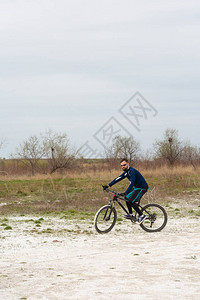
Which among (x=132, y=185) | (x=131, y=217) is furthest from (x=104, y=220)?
(x=132, y=185)

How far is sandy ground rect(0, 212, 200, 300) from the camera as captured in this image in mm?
6723

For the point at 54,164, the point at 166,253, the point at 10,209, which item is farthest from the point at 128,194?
Answer: the point at 54,164

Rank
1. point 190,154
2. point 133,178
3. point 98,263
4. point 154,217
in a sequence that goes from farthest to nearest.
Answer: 1. point 190,154
2. point 154,217
3. point 133,178
4. point 98,263

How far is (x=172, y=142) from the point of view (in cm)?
5609

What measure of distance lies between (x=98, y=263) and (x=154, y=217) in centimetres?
420

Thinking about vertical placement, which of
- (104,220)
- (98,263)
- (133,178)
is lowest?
(98,263)

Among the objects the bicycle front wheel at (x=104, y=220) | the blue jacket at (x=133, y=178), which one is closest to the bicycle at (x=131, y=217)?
the bicycle front wheel at (x=104, y=220)

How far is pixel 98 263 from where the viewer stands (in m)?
8.68

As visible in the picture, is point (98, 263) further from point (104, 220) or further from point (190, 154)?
point (190, 154)

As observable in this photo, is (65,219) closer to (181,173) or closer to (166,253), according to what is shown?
(166,253)

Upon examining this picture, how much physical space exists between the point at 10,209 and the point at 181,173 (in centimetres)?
2324

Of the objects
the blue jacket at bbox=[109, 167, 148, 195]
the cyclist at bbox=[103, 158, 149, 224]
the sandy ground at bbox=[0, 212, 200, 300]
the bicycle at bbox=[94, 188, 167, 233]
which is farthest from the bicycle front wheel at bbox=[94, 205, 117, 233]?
the blue jacket at bbox=[109, 167, 148, 195]

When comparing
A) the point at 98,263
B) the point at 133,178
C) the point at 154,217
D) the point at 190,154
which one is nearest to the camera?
the point at 98,263

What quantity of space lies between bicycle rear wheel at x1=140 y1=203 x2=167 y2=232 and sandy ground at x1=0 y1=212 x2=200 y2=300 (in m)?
0.23
